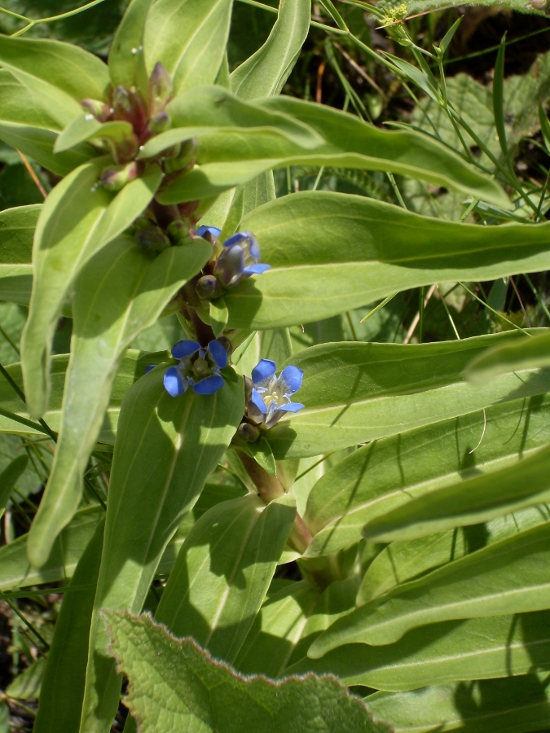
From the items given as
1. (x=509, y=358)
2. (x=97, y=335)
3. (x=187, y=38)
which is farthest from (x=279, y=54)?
(x=509, y=358)

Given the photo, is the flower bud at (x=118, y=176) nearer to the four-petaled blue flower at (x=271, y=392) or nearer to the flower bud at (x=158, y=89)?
the flower bud at (x=158, y=89)

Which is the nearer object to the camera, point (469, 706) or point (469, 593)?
point (469, 593)

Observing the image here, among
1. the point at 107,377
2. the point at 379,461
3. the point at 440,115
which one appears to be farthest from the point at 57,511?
the point at 440,115

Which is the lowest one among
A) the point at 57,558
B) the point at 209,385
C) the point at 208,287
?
the point at 57,558

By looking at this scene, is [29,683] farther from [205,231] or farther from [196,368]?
[205,231]

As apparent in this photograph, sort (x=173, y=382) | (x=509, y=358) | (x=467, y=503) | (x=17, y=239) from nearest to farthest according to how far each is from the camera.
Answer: (x=509, y=358) → (x=467, y=503) → (x=173, y=382) → (x=17, y=239)

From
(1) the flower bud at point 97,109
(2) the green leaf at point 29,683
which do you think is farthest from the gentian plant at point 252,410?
(2) the green leaf at point 29,683

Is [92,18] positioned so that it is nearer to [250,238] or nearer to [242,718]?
[250,238]
